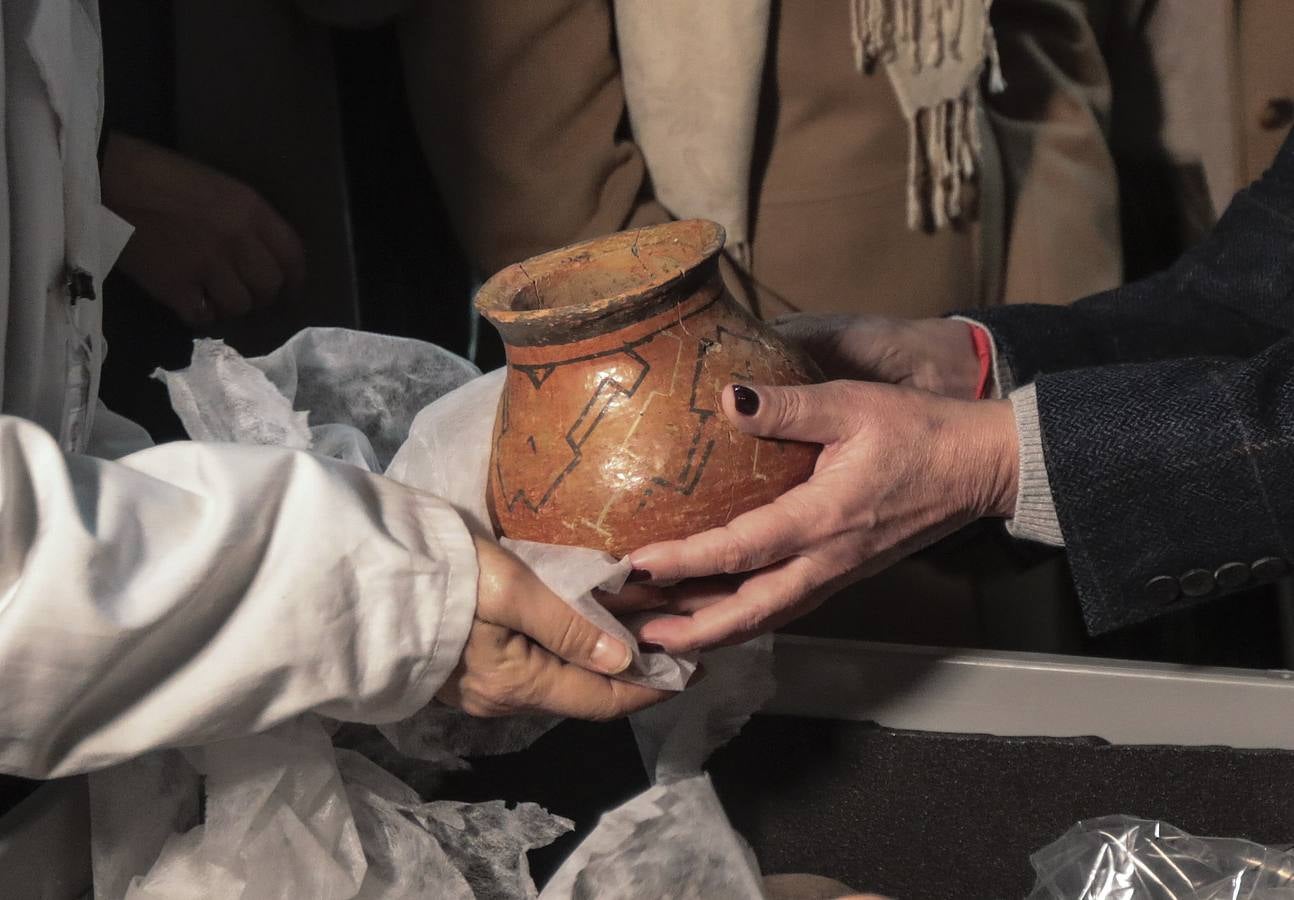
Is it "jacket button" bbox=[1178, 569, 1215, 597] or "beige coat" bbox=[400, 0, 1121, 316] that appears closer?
"jacket button" bbox=[1178, 569, 1215, 597]

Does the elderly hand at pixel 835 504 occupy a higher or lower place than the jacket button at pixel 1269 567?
higher

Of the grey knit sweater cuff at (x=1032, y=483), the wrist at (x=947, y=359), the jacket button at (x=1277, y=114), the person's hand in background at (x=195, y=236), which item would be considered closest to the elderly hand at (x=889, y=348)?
the wrist at (x=947, y=359)

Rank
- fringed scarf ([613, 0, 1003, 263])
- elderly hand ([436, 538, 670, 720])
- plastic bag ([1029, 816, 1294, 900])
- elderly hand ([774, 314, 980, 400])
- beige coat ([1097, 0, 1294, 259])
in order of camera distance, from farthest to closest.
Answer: beige coat ([1097, 0, 1294, 259]) < fringed scarf ([613, 0, 1003, 263]) < elderly hand ([774, 314, 980, 400]) < plastic bag ([1029, 816, 1294, 900]) < elderly hand ([436, 538, 670, 720])

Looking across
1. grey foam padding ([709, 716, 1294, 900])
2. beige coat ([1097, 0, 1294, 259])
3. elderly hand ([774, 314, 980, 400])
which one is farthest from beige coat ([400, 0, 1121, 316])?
grey foam padding ([709, 716, 1294, 900])

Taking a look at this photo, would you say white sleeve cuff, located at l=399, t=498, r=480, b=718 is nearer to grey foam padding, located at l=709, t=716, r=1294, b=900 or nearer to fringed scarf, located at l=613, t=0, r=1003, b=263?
grey foam padding, located at l=709, t=716, r=1294, b=900

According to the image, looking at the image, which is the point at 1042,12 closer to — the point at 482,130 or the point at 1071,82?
the point at 1071,82

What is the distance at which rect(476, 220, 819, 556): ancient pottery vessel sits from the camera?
0.69 m

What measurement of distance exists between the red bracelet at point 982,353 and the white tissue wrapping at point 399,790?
41 centimetres

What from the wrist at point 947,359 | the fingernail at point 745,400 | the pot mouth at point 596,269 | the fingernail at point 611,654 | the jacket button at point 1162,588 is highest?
the pot mouth at point 596,269

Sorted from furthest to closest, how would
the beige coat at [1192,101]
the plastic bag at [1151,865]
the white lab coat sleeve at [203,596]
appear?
the beige coat at [1192,101] < the plastic bag at [1151,865] < the white lab coat sleeve at [203,596]

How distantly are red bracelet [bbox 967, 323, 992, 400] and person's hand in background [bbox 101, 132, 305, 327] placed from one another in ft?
2.38

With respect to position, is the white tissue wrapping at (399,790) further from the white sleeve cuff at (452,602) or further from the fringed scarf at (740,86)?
Result: the fringed scarf at (740,86)

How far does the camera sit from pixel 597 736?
93cm

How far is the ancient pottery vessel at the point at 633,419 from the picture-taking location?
27.3 inches
